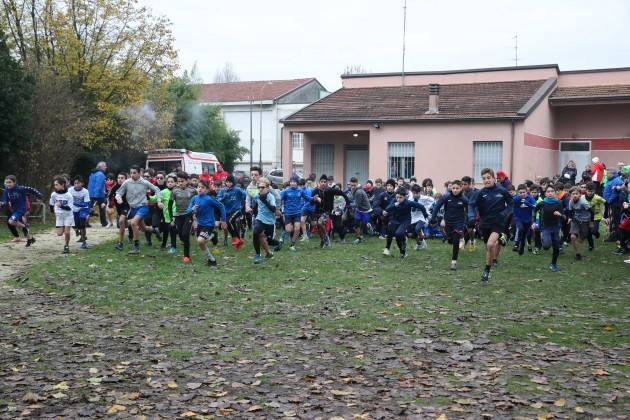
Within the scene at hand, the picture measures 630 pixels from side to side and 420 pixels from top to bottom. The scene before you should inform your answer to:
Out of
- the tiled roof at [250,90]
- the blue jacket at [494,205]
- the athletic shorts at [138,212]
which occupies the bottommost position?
the athletic shorts at [138,212]

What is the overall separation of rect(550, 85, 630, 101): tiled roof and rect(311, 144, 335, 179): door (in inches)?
410

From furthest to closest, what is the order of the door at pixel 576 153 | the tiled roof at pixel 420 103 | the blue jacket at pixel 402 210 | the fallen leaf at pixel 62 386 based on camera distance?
the door at pixel 576 153 < the tiled roof at pixel 420 103 < the blue jacket at pixel 402 210 < the fallen leaf at pixel 62 386

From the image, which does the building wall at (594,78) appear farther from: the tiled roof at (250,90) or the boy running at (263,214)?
the tiled roof at (250,90)

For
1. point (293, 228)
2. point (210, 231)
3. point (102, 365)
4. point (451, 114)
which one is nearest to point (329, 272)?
point (210, 231)

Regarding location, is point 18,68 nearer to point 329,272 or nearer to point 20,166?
point 20,166

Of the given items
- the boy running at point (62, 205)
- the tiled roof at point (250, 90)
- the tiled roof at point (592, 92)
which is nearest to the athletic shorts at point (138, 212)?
the boy running at point (62, 205)

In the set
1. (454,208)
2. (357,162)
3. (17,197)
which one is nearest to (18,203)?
(17,197)

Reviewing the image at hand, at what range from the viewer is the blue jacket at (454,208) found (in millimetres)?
13711

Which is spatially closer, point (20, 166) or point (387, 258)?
point (387, 258)

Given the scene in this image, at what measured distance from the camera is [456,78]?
3350 cm

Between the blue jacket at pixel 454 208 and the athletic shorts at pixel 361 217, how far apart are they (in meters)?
5.82

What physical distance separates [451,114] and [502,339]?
22.2 meters

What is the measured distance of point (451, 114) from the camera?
95.5ft

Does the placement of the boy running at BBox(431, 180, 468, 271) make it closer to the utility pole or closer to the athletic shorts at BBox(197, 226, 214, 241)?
the athletic shorts at BBox(197, 226, 214, 241)
